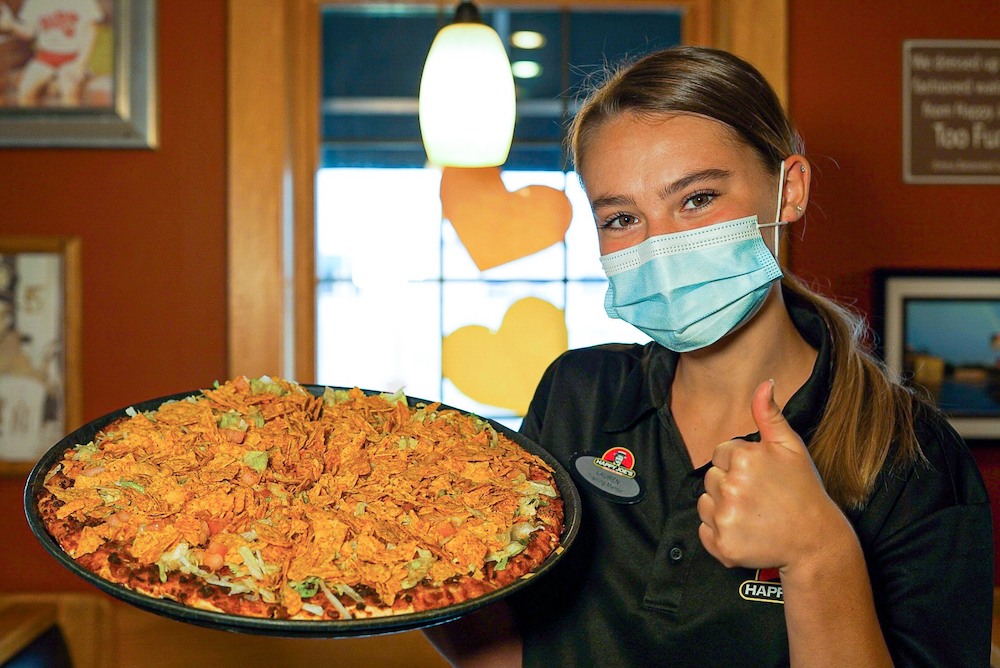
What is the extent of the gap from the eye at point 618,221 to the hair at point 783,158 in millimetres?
111

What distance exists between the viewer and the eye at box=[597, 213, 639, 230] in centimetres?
121

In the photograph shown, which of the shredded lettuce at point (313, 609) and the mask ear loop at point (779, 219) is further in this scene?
the mask ear loop at point (779, 219)

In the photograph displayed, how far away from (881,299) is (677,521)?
59.3 inches

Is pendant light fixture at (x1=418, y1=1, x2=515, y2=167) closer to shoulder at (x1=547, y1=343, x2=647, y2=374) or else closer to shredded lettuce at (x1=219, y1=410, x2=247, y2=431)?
shoulder at (x1=547, y1=343, x2=647, y2=374)

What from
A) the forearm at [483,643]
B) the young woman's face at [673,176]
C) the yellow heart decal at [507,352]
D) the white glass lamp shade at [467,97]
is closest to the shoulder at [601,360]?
the young woman's face at [673,176]

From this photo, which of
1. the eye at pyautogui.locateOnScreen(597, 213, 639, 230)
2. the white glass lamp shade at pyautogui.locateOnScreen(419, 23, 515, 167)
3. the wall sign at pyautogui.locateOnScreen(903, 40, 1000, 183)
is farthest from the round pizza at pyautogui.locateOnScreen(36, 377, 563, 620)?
the wall sign at pyautogui.locateOnScreen(903, 40, 1000, 183)

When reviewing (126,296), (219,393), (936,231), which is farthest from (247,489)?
(936,231)

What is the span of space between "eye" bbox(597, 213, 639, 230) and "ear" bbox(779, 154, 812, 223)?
0.21 meters

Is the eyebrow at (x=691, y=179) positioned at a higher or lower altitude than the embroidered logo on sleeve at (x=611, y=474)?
higher

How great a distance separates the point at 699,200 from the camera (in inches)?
46.4

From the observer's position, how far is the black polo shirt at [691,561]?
106cm

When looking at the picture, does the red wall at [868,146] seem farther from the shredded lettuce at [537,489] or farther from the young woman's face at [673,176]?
the shredded lettuce at [537,489]

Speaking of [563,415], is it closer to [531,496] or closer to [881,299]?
[531,496]

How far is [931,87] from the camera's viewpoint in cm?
246
